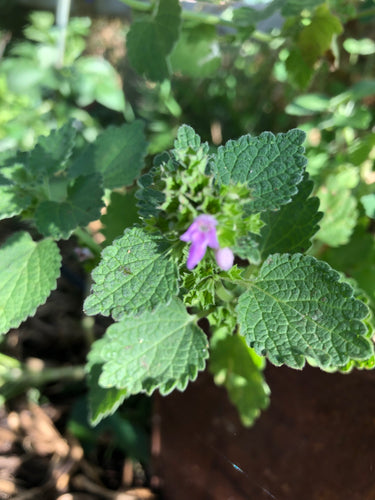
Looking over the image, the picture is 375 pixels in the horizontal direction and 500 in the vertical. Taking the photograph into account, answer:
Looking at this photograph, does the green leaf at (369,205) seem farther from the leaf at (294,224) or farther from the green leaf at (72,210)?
the green leaf at (72,210)

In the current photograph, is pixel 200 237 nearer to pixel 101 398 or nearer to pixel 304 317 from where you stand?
pixel 304 317

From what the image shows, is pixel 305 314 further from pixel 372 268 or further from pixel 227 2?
pixel 227 2

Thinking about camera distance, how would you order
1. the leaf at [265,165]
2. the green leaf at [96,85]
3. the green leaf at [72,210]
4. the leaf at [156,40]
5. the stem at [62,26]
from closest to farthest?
1. the leaf at [265,165]
2. the green leaf at [72,210]
3. the leaf at [156,40]
4. the stem at [62,26]
5. the green leaf at [96,85]

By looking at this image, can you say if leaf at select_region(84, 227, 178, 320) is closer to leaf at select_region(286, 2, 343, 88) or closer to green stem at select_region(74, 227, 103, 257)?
green stem at select_region(74, 227, 103, 257)

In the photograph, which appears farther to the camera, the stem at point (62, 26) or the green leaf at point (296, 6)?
the stem at point (62, 26)

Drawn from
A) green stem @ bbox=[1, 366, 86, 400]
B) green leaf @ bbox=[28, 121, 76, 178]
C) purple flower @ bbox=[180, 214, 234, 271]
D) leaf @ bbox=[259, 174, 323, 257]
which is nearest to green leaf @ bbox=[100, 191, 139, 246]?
green leaf @ bbox=[28, 121, 76, 178]

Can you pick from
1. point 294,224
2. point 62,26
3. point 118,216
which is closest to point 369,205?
point 294,224

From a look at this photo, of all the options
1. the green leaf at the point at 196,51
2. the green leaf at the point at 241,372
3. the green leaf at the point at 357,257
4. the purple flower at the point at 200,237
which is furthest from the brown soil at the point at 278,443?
the green leaf at the point at 196,51
